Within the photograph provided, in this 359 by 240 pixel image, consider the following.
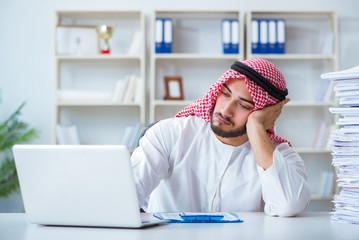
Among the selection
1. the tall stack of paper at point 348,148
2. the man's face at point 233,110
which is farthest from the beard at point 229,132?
the tall stack of paper at point 348,148

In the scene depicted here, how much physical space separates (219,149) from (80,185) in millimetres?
959

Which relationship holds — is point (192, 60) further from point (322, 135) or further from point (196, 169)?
point (196, 169)

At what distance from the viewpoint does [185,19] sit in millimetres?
4594

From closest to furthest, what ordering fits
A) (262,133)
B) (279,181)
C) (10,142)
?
(279,181)
(262,133)
(10,142)

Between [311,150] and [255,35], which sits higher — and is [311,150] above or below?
below

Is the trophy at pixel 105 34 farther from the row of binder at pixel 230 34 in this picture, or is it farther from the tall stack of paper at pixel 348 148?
the tall stack of paper at pixel 348 148

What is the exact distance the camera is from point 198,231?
115 centimetres

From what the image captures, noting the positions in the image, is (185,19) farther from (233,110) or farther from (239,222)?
(239,222)

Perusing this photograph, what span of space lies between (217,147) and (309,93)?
2787 mm

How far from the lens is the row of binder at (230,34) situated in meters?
4.27

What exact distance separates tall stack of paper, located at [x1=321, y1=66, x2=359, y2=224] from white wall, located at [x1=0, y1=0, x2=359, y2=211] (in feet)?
10.8

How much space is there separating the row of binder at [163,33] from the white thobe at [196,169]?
91.1 inches

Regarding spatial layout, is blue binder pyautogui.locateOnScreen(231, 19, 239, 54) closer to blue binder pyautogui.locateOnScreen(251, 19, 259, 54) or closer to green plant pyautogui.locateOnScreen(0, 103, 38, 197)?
blue binder pyautogui.locateOnScreen(251, 19, 259, 54)

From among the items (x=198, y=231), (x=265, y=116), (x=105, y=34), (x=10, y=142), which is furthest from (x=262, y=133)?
(x=10, y=142)
